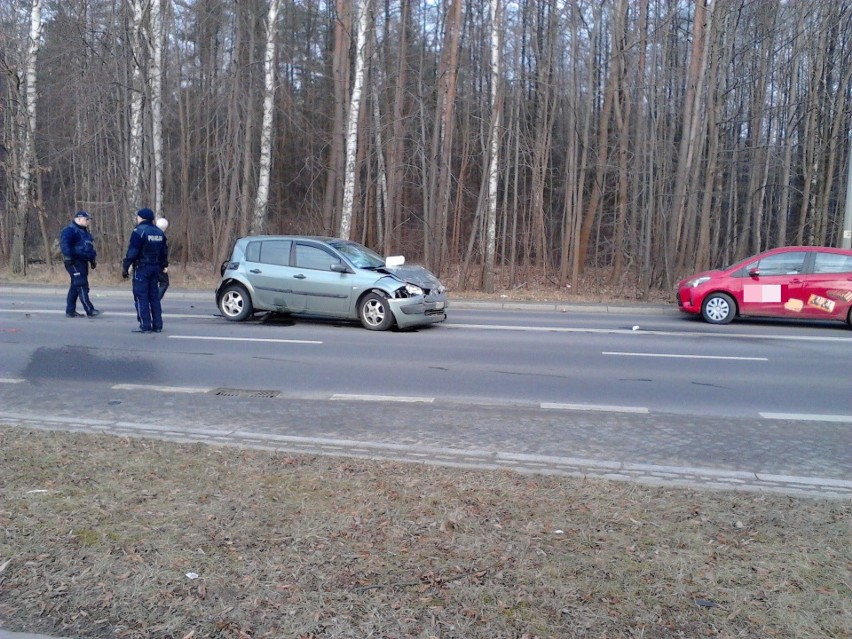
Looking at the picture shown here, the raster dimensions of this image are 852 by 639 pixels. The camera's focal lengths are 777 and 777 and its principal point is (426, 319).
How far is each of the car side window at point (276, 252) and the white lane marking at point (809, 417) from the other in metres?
9.32

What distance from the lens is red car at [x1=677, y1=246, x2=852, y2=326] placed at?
629 inches

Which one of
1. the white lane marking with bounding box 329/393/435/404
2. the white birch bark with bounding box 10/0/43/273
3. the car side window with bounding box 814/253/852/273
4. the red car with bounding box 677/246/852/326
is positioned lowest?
the white lane marking with bounding box 329/393/435/404

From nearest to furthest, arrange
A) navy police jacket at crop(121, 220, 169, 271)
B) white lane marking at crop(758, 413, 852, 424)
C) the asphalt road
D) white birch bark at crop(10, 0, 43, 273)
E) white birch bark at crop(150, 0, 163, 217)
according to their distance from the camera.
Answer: the asphalt road
white lane marking at crop(758, 413, 852, 424)
navy police jacket at crop(121, 220, 169, 271)
white birch bark at crop(150, 0, 163, 217)
white birch bark at crop(10, 0, 43, 273)

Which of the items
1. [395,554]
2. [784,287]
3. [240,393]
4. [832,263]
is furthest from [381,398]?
[832,263]

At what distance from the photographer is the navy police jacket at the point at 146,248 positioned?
1252 centimetres

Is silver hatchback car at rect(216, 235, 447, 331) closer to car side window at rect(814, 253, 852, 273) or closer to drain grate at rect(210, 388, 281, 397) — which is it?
drain grate at rect(210, 388, 281, 397)

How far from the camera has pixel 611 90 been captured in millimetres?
26047

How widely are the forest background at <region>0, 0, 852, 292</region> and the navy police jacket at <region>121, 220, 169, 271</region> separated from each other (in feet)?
36.6

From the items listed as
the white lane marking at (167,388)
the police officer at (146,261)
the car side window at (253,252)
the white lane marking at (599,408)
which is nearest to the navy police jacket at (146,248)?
the police officer at (146,261)

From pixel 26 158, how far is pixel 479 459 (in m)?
25.7

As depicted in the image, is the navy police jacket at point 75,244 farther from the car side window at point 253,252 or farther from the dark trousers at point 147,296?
the car side window at point 253,252

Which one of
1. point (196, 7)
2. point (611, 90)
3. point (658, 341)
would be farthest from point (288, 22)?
point (658, 341)

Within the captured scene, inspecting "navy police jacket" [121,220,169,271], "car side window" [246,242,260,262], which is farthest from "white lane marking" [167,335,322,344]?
"car side window" [246,242,260,262]

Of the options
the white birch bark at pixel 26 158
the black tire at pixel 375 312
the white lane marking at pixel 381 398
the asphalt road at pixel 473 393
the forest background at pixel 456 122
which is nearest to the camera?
the asphalt road at pixel 473 393
